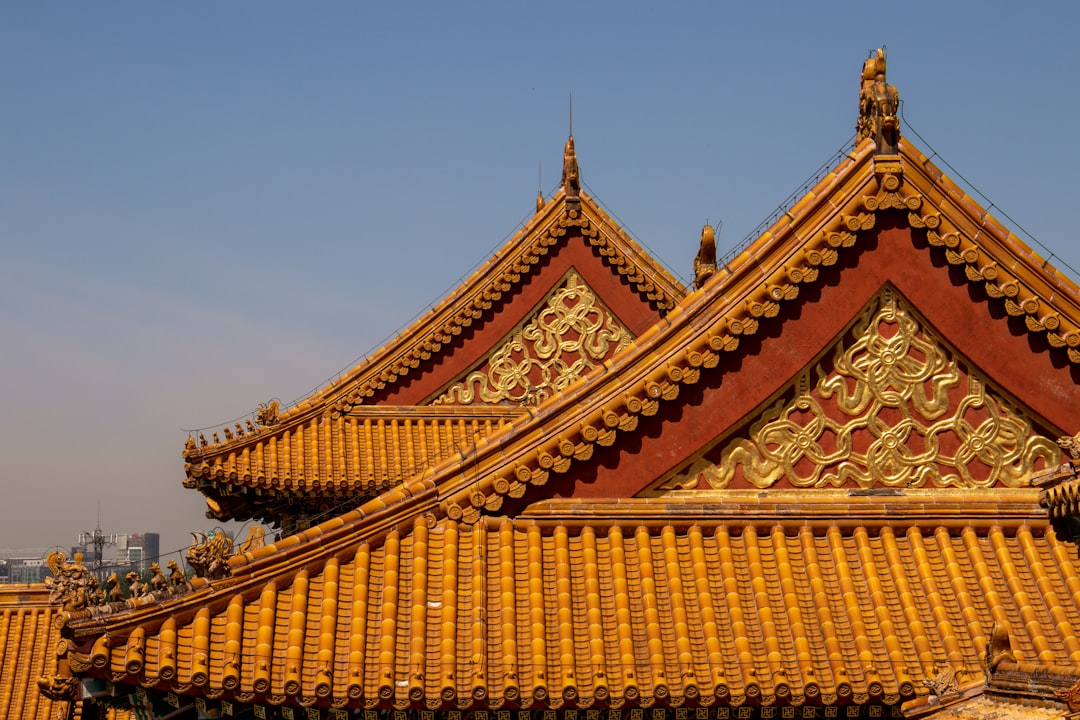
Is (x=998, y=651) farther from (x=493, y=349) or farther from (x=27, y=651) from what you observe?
(x=27, y=651)

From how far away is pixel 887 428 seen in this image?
13.1m

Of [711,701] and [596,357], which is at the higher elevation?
[596,357]

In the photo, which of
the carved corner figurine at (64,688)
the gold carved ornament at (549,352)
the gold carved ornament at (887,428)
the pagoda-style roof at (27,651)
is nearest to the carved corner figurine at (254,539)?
the carved corner figurine at (64,688)

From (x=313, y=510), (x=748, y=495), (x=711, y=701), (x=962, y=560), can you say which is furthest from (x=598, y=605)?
(x=313, y=510)

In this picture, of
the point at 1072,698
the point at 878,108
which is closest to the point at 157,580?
the point at 1072,698

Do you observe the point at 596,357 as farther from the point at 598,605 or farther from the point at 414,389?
the point at 598,605

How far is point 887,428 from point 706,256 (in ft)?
15.3

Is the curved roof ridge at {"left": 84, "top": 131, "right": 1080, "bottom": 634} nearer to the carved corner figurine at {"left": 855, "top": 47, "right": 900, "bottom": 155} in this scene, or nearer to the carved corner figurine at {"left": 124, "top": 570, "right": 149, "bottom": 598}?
the carved corner figurine at {"left": 855, "top": 47, "right": 900, "bottom": 155}

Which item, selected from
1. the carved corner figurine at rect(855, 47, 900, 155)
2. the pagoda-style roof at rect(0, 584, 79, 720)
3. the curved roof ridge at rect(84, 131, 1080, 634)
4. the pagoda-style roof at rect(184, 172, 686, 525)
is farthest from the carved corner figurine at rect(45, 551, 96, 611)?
the pagoda-style roof at rect(0, 584, 79, 720)

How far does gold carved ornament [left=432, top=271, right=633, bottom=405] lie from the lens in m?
22.9

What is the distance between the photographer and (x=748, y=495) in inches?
504

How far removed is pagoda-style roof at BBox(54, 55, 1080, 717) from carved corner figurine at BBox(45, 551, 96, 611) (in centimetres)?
26

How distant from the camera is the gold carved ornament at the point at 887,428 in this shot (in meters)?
12.9

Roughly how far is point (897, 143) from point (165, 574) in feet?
28.2
